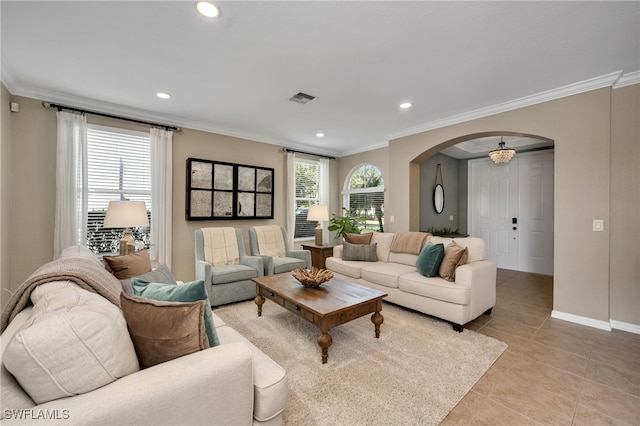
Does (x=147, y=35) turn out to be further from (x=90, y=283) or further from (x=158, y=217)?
(x=158, y=217)

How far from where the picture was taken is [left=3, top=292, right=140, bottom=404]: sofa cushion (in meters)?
0.82

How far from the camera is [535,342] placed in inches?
102

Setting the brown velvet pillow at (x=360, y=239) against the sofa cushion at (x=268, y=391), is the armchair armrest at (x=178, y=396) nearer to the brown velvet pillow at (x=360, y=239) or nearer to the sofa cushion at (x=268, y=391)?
the sofa cushion at (x=268, y=391)

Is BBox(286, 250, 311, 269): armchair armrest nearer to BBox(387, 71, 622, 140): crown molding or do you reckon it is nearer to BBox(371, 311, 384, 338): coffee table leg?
BBox(371, 311, 384, 338): coffee table leg

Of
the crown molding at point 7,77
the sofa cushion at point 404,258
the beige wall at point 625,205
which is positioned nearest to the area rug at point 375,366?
the sofa cushion at point 404,258

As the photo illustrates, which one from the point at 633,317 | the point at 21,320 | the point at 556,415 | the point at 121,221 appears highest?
the point at 121,221

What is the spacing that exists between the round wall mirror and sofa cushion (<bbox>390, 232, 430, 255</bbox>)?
2.44 m

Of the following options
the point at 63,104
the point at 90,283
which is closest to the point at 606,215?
the point at 90,283

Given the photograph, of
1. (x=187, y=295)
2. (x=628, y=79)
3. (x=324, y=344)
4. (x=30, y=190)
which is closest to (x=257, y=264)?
(x=324, y=344)

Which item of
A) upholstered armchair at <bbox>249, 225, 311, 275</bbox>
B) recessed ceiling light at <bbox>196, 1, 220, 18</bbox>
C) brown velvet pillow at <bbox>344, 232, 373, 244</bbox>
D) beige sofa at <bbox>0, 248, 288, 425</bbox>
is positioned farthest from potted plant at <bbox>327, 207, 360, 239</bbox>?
beige sofa at <bbox>0, 248, 288, 425</bbox>

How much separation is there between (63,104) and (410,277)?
4.75 m

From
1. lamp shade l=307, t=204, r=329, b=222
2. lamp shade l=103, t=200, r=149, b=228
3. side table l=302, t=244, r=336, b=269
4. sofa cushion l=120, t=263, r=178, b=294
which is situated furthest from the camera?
lamp shade l=307, t=204, r=329, b=222

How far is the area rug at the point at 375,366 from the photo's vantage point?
1678mm

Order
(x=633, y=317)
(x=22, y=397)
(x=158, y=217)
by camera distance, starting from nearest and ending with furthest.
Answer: (x=22, y=397) < (x=633, y=317) < (x=158, y=217)
